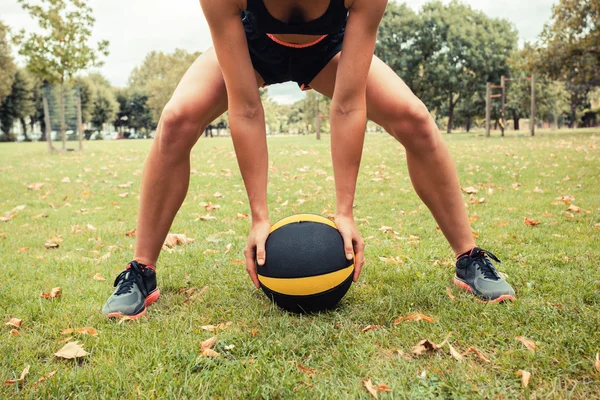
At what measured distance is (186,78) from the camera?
116 inches

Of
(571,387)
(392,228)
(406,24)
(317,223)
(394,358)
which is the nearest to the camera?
(571,387)

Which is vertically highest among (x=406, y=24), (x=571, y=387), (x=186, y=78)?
(x=406, y=24)

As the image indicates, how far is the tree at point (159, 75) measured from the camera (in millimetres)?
46562

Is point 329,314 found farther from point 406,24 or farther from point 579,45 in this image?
point 406,24

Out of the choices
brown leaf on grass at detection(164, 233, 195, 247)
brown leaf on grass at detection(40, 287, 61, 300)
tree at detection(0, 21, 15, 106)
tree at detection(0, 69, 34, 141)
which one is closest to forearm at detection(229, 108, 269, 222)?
brown leaf on grass at detection(40, 287, 61, 300)

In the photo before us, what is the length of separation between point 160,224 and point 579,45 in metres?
24.7

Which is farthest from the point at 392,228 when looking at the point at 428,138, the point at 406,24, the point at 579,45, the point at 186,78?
the point at 406,24

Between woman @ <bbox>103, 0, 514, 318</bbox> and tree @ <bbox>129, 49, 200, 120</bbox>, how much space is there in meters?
39.3

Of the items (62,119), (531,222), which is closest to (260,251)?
(531,222)

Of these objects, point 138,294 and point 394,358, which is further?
point 138,294

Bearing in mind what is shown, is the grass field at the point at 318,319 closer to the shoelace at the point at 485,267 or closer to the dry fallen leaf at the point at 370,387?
the dry fallen leaf at the point at 370,387

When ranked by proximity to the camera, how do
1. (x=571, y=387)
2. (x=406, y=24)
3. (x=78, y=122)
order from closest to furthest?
(x=571, y=387)
(x=78, y=122)
(x=406, y=24)

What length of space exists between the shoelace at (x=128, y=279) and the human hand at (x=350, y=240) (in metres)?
1.35

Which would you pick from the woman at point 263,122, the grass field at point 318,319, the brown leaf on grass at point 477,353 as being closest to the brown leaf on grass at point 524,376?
the grass field at point 318,319
